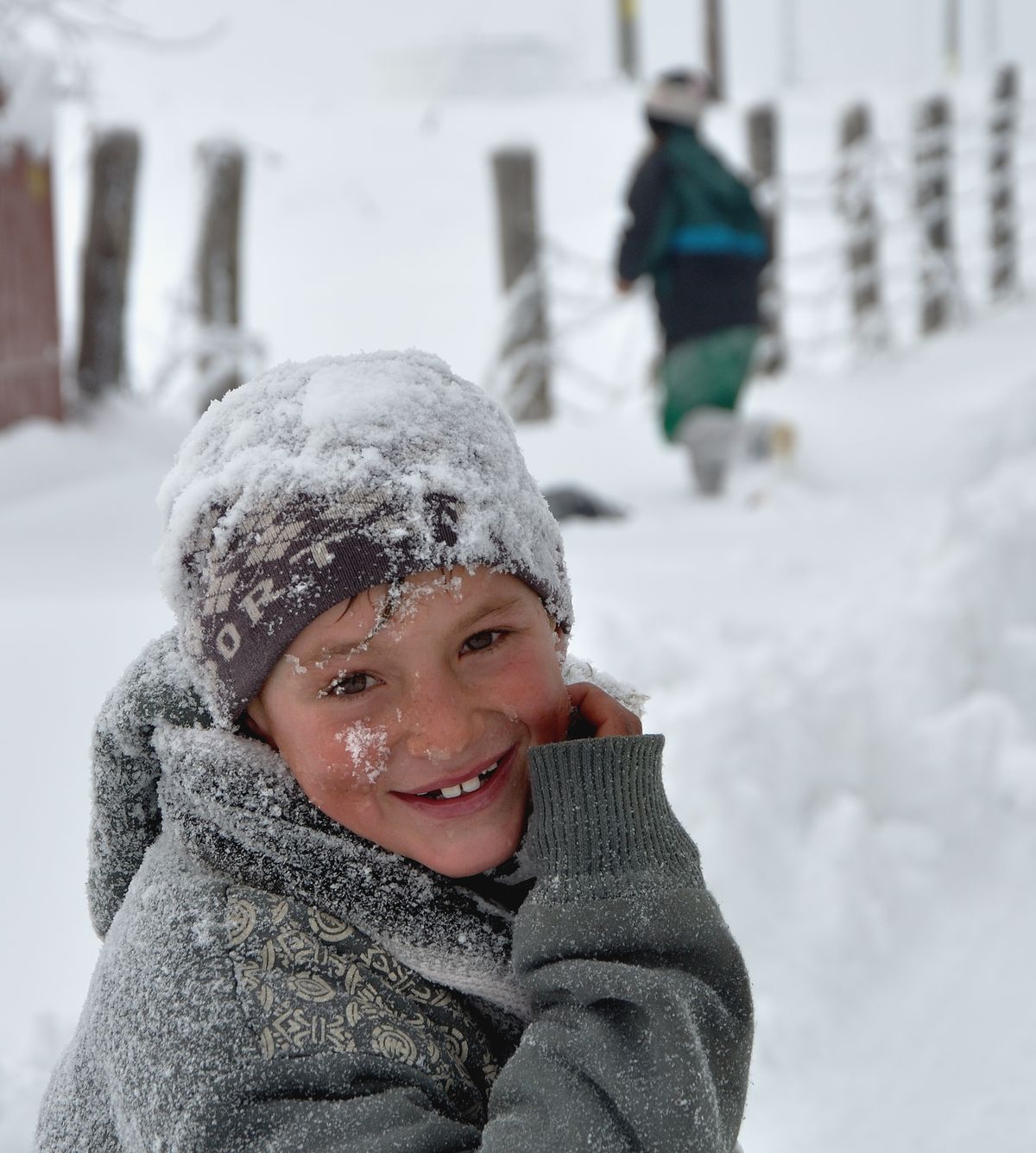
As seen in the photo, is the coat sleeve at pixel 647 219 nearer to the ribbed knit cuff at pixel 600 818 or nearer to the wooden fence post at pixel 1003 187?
the ribbed knit cuff at pixel 600 818

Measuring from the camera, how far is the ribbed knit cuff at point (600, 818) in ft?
4.00

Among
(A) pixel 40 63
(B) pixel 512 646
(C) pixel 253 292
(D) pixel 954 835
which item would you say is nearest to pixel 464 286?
(C) pixel 253 292

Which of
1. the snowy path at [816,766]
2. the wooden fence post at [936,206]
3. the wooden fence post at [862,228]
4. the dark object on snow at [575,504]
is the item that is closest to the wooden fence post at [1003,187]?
the wooden fence post at [936,206]

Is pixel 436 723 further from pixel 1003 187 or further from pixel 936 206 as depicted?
pixel 1003 187

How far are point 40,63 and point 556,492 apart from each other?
301 centimetres

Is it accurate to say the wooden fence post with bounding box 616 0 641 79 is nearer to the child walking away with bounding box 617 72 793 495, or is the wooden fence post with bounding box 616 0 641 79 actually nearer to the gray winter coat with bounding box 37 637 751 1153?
the child walking away with bounding box 617 72 793 495

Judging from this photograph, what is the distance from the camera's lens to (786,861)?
2811 mm

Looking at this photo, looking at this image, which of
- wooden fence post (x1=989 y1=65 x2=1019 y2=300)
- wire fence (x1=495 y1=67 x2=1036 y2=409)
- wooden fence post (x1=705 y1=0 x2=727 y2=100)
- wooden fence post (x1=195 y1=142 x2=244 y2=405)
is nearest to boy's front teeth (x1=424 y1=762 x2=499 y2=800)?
wooden fence post (x1=195 y1=142 x2=244 y2=405)

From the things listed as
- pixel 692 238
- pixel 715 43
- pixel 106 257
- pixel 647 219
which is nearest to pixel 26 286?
pixel 106 257

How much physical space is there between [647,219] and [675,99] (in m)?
0.55

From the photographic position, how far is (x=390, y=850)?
126 centimetres

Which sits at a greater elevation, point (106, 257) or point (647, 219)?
point (647, 219)

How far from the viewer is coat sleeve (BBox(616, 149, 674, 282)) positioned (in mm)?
5902

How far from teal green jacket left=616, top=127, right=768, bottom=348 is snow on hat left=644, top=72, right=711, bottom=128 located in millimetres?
60
